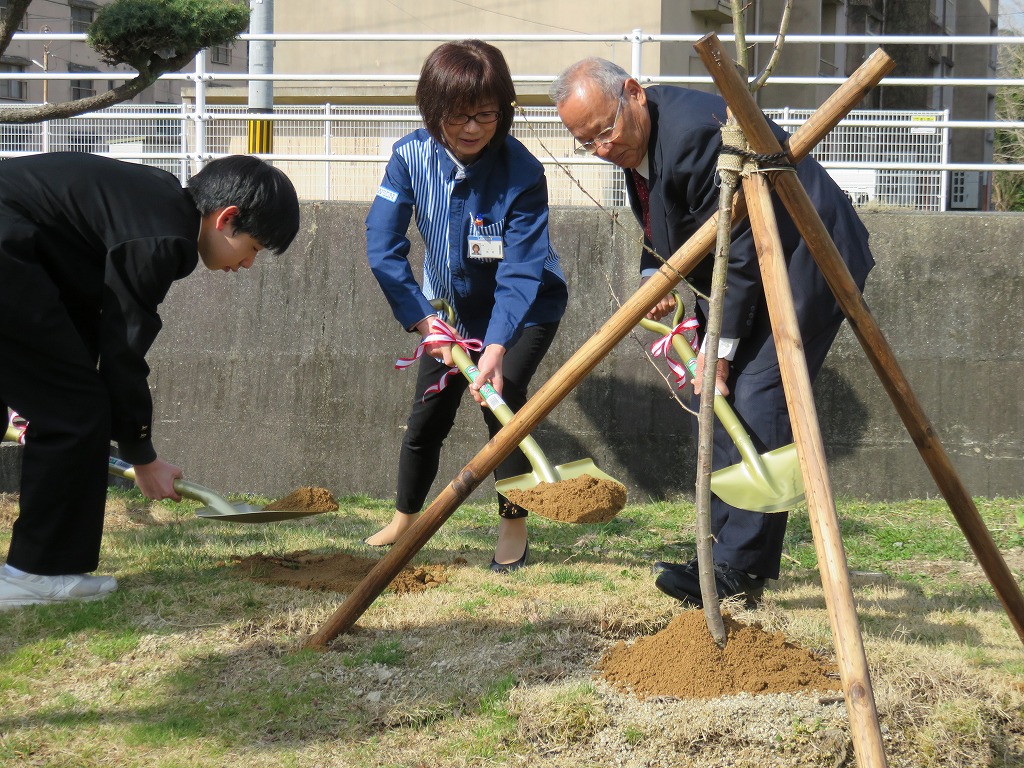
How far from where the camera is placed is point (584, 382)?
5375 mm

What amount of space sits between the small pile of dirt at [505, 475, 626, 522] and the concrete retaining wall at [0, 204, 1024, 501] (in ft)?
7.44

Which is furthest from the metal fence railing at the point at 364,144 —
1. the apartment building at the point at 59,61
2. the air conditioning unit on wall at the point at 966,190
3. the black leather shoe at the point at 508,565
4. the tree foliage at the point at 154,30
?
the apartment building at the point at 59,61

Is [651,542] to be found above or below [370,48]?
below

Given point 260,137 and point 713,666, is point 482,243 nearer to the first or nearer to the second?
point 713,666

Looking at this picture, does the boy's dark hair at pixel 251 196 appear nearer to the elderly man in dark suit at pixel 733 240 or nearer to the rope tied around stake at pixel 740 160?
the elderly man in dark suit at pixel 733 240

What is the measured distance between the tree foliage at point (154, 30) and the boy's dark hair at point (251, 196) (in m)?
1.23

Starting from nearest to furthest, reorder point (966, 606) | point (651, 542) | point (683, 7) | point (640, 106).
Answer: point (640, 106), point (966, 606), point (651, 542), point (683, 7)

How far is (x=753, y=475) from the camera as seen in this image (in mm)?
2816

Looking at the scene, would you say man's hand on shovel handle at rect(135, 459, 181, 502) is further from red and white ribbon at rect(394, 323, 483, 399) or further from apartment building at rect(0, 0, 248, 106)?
apartment building at rect(0, 0, 248, 106)

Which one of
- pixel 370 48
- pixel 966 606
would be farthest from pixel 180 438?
pixel 370 48

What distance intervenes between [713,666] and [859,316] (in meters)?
0.91

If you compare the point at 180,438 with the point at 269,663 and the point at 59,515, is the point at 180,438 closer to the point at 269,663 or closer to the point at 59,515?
the point at 59,515

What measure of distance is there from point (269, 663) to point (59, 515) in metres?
0.76

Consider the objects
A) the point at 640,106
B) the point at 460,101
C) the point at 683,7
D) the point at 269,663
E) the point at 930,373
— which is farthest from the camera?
the point at 683,7
